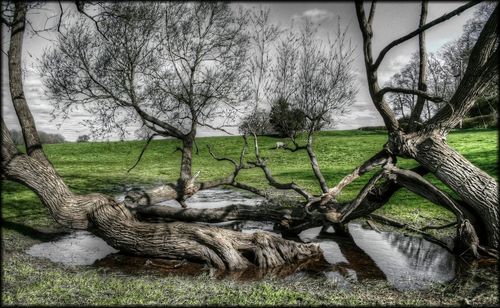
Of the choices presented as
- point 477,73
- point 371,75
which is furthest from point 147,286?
point 477,73

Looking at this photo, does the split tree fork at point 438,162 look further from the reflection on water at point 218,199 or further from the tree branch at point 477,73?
the reflection on water at point 218,199

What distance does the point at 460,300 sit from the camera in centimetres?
699

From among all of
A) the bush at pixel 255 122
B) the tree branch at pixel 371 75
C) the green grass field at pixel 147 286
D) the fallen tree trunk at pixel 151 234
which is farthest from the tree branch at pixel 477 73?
the bush at pixel 255 122

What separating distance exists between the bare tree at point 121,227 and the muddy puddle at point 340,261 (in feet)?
0.94

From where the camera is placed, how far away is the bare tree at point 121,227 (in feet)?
Answer: 30.3

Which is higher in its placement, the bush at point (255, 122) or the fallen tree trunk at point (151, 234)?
the bush at point (255, 122)

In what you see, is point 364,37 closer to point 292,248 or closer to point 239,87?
point 292,248

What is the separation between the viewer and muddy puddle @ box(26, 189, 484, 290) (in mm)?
8500

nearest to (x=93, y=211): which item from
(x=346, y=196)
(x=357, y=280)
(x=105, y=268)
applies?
(x=105, y=268)

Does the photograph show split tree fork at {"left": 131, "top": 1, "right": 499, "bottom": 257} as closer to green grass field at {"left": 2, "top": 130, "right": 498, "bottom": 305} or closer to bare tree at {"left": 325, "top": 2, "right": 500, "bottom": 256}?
bare tree at {"left": 325, "top": 2, "right": 500, "bottom": 256}

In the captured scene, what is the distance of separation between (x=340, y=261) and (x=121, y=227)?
5.19 m

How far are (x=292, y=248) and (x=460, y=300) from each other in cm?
364

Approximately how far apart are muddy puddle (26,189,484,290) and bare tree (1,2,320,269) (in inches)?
11.3

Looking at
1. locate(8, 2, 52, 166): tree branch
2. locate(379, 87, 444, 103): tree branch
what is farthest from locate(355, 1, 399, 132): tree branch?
locate(8, 2, 52, 166): tree branch
